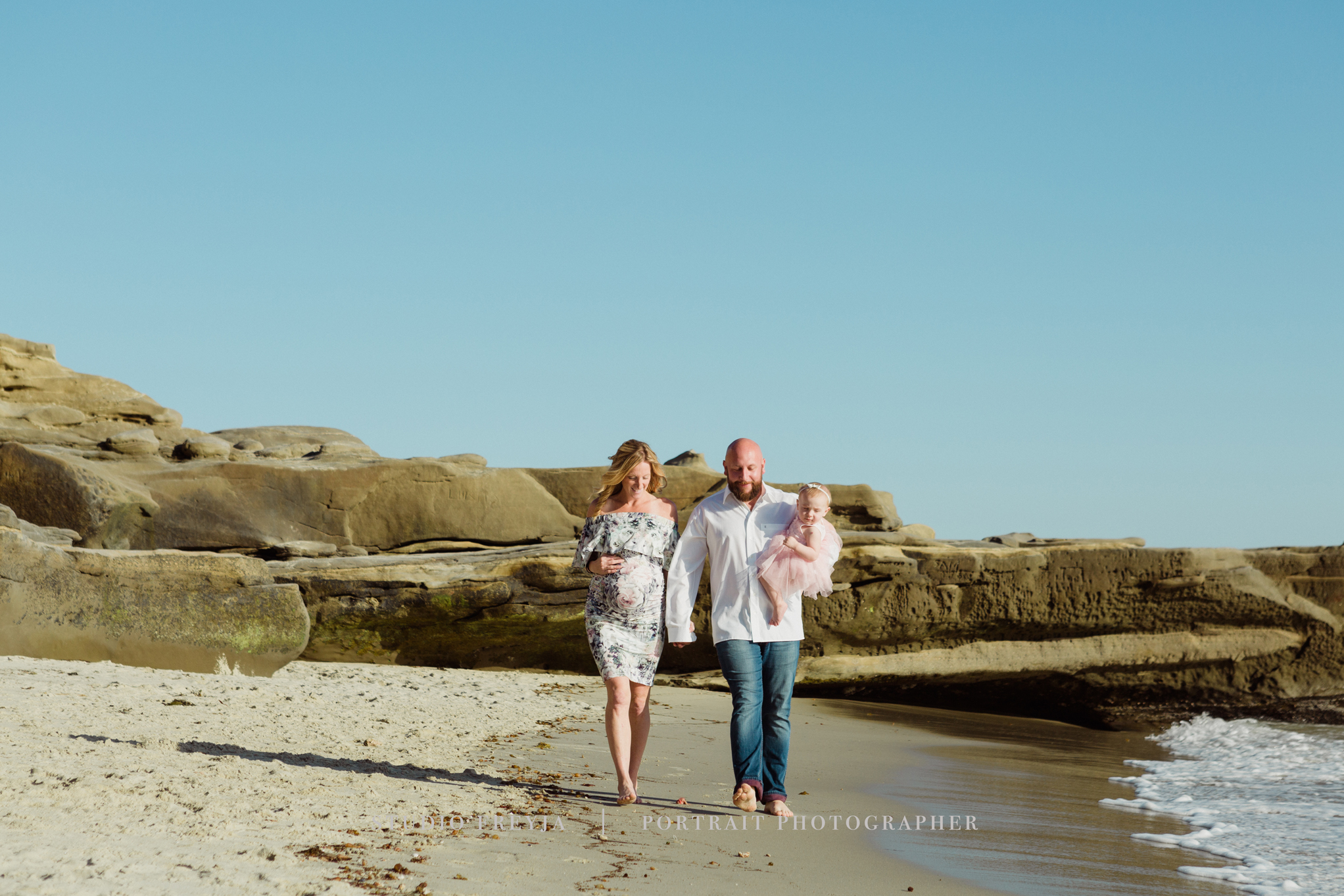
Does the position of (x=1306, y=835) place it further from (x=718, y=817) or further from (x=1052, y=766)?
(x=718, y=817)

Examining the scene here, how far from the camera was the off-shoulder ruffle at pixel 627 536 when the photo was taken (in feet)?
14.2

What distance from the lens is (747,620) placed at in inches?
169

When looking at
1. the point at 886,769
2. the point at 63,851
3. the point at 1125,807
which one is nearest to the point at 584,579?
the point at 886,769

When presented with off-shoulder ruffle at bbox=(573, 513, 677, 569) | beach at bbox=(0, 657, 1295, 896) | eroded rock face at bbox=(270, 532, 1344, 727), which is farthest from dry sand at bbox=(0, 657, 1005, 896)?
eroded rock face at bbox=(270, 532, 1344, 727)

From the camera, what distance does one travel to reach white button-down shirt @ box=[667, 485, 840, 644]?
14.1 feet

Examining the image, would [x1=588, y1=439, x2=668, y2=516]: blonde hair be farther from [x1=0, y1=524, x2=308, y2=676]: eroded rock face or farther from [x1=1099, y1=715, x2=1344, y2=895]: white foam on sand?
[x1=0, y1=524, x2=308, y2=676]: eroded rock face

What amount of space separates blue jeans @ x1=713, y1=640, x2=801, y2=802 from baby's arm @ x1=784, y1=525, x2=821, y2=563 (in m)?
0.38

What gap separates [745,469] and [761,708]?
0.96 metres

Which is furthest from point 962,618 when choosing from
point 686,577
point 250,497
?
point 250,497

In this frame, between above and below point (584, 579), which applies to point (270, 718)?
below

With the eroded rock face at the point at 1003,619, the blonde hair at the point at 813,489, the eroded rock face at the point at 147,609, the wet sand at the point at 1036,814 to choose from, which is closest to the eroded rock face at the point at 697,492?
the eroded rock face at the point at 1003,619

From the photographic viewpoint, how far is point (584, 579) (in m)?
10.3

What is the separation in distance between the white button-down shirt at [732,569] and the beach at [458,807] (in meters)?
0.73

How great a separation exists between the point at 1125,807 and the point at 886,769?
1.30m
